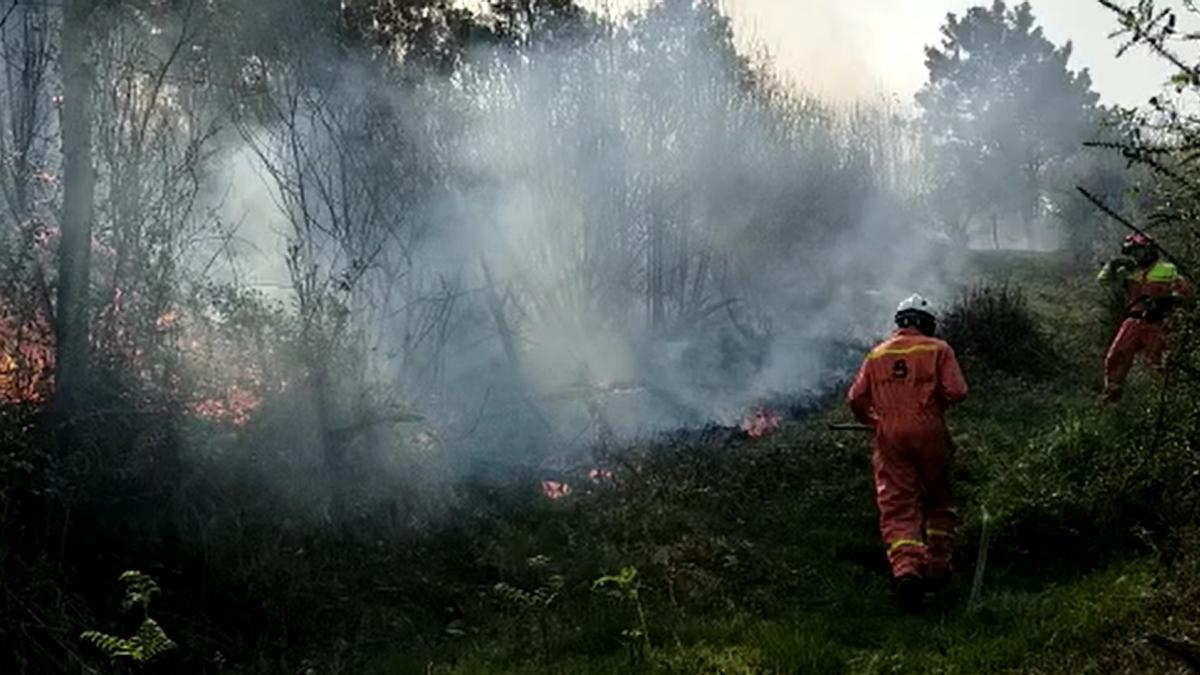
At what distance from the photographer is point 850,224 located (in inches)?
909

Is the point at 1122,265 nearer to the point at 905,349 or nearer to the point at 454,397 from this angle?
the point at 905,349

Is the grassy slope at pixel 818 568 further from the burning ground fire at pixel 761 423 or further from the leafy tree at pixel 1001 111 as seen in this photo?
the leafy tree at pixel 1001 111

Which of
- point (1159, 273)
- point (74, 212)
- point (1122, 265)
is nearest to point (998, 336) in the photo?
point (1122, 265)

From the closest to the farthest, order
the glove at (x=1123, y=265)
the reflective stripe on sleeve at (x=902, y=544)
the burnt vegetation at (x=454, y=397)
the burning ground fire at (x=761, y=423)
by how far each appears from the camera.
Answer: the burnt vegetation at (x=454, y=397) → the reflective stripe on sleeve at (x=902, y=544) → the glove at (x=1123, y=265) → the burning ground fire at (x=761, y=423)

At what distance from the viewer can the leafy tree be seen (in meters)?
41.5

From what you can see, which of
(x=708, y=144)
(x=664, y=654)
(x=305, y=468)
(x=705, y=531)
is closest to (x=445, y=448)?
(x=305, y=468)

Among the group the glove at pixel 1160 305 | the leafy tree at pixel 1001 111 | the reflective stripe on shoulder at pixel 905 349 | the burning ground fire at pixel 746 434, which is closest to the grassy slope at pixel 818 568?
the burning ground fire at pixel 746 434

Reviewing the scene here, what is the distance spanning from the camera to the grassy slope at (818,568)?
213 inches

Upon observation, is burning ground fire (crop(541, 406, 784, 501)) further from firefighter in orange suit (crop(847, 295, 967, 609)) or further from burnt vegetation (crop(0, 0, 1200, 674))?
firefighter in orange suit (crop(847, 295, 967, 609))

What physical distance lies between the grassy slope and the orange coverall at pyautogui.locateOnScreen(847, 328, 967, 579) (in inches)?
15.2

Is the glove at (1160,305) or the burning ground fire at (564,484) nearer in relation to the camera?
the glove at (1160,305)

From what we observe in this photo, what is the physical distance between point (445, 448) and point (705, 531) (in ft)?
9.31

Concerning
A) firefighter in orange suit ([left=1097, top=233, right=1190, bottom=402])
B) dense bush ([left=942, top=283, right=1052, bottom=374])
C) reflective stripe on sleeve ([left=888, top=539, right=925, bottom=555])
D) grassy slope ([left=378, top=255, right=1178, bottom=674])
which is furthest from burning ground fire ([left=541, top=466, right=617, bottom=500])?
dense bush ([left=942, top=283, right=1052, bottom=374])

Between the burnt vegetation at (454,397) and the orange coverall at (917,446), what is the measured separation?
16.5 inches
